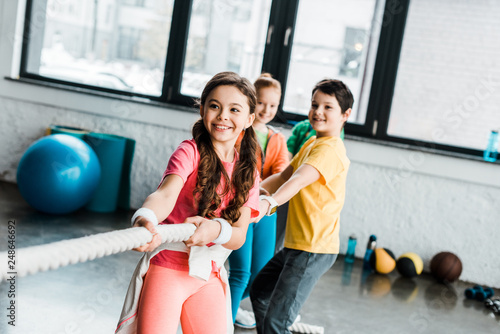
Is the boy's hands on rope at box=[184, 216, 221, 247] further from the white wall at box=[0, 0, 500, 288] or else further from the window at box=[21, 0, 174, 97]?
A: the window at box=[21, 0, 174, 97]

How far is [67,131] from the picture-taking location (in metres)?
4.21

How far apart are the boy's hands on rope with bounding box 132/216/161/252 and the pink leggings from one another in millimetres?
271

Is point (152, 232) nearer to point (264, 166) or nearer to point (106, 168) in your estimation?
point (264, 166)

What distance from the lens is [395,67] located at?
13.7ft

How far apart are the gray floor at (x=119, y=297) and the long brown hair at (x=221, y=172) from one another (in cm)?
114

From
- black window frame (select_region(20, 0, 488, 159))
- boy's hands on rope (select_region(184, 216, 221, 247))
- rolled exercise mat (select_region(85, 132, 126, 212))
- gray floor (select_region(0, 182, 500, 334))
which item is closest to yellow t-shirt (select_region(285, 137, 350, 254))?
→ boy's hands on rope (select_region(184, 216, 221, 247))

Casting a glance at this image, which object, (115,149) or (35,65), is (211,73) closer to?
(115,149)

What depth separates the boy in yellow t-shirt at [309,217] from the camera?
179 centimetres

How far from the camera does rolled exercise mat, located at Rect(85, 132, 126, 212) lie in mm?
4133

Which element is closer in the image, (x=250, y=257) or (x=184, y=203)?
(x=184, y=203)

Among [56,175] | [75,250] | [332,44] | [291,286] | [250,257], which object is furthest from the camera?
[332,44]

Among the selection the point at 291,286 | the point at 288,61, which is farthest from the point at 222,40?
the point at 291,286

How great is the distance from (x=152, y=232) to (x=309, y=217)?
34.4 inches

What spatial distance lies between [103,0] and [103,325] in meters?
3.16
